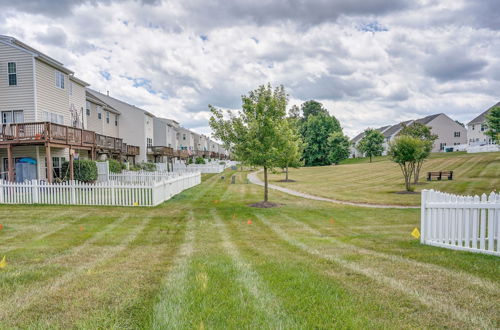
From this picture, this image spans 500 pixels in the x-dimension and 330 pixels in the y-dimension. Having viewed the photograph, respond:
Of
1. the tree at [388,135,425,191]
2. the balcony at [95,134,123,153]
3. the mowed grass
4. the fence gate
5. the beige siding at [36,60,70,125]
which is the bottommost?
the mowed grass

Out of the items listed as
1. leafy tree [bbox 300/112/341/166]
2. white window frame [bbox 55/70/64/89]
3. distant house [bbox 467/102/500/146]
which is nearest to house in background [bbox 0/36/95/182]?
white window frame [bbox 55/70/64/89]

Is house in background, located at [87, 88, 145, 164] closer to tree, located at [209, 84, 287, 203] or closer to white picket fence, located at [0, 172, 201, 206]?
white picket fence, located at [0, 172, 201, 206]

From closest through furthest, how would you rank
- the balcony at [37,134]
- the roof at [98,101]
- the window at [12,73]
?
the balcony at [37,134] → the window at [12,73] → the roof at [98,101]

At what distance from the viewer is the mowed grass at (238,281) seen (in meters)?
3.34

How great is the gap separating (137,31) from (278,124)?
1192 centimetres

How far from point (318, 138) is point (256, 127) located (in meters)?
57.6

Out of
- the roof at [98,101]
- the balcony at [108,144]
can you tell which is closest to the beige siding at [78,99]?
the balcony at [108,144]

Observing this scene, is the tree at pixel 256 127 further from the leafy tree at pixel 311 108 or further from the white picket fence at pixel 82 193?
the leafy tree at pixel 311 108

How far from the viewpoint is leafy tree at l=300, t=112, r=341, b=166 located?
69.6 m

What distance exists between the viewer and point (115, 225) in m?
10.1

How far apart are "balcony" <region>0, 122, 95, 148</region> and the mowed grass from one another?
32.9 ft

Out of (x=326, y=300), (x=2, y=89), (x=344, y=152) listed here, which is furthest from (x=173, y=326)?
(x=344, y=152)

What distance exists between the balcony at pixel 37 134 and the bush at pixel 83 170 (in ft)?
6.01

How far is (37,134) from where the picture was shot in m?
17.5
